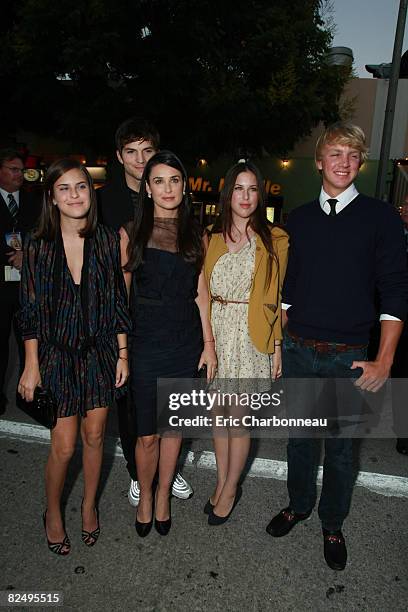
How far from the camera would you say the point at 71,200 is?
6.95ft

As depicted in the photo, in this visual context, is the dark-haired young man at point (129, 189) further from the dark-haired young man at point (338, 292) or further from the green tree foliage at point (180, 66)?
the green tree foliage at point (180, 66)

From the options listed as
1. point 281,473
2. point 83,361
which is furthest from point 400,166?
point 83,361

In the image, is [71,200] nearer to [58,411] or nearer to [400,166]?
[58,411]

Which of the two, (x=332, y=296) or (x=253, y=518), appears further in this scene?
(x=253, y=518)

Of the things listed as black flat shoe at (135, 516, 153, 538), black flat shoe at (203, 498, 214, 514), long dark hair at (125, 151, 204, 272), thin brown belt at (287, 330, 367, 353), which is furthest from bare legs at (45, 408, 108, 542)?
thin brown belt at (287, 330, 367, 353)

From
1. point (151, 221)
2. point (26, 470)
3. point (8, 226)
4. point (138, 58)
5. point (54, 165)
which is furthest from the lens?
point (138, 58)

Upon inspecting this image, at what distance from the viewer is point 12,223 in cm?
377

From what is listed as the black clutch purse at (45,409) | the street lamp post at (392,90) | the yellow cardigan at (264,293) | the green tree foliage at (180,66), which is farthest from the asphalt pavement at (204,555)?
the green tree foliage at (180,66)

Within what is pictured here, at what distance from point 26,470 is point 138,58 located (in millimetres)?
11812

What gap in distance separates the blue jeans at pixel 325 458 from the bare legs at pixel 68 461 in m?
1.11

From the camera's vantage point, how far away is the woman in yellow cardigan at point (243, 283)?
7.78 feet

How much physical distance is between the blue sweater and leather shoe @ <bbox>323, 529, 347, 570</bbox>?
111 cm

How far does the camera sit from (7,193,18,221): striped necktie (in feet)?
12.4

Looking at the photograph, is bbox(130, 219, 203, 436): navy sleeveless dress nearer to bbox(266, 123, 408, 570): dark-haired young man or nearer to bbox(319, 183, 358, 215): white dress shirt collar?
bbox(266, 123, 408, 570): dark-haired young man
